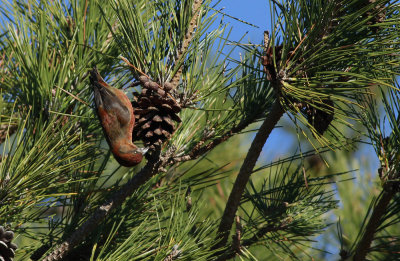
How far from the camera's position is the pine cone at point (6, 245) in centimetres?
94

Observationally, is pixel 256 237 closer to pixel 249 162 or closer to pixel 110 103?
pixel 249 162

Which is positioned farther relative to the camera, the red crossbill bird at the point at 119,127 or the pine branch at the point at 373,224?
the pine branch at the point at 373,224

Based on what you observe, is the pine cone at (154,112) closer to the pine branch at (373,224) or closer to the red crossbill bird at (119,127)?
the red crossbill bird at (119,127)

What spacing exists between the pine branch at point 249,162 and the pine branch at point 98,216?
192 mm

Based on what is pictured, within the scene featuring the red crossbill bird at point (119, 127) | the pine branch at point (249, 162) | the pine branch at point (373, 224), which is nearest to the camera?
the red crossbill bird at point (119, 127)

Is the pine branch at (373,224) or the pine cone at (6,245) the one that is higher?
the pine cone at (6,245)

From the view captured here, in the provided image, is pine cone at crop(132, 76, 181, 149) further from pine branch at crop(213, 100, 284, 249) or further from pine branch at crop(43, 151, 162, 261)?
pine branch at crop(213, 100, 284, 249)

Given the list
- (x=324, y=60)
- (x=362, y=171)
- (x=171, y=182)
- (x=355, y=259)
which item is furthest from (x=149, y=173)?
(x=362, y=171)

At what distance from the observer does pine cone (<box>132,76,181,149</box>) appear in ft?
3.11

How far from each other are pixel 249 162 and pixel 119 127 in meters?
0.30

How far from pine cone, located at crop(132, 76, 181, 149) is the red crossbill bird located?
3cm

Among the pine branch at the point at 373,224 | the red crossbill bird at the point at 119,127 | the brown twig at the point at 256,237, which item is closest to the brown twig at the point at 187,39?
the red crossbill bird at the point at 119,127

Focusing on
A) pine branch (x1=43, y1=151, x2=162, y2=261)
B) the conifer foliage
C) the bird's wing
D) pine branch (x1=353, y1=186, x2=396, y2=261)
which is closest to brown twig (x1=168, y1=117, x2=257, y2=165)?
the conifer foliage

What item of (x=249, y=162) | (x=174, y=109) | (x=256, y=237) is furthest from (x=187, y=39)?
(x=256, y=237)
